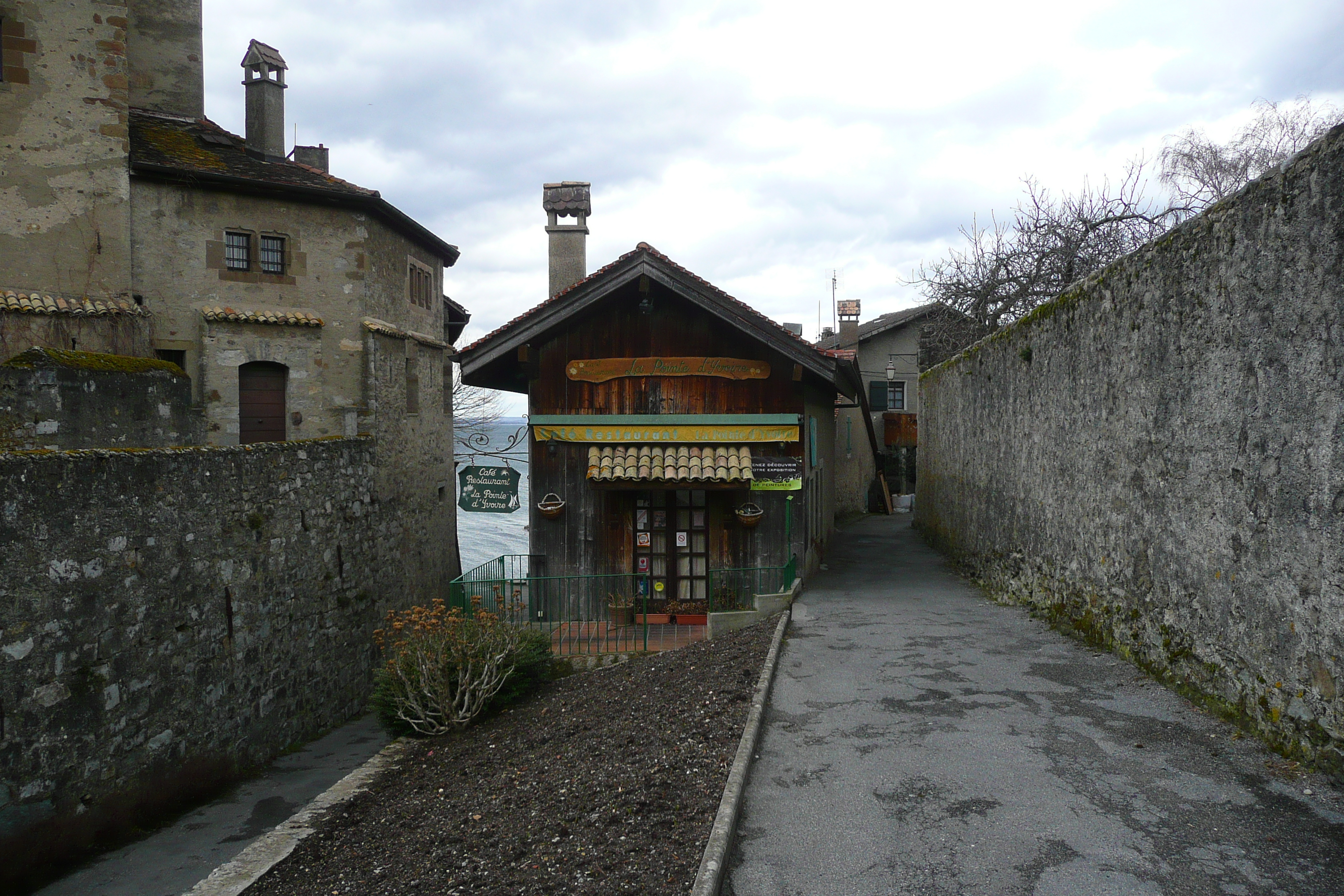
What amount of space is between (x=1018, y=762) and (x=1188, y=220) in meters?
4.67

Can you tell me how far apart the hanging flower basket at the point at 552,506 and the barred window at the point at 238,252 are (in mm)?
8425

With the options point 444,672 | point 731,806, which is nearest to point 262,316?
point 444,672

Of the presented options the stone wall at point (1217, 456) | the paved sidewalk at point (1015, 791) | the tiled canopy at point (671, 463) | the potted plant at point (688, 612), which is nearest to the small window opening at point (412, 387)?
the tiled canopy at point (671, 463)

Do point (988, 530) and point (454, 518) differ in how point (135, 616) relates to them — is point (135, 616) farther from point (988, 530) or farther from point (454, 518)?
point (454, 518)

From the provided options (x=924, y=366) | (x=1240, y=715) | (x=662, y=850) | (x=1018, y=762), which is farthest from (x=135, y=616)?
(x=924, y=366)

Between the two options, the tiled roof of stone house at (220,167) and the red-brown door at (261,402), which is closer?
the tiled roof of stone house at (220,167)

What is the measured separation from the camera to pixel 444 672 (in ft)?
31.2

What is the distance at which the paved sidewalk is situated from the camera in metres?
4.66

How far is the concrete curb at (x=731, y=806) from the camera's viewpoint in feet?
15.1

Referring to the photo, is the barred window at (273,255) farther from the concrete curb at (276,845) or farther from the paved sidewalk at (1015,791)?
the paved sidewalk at (1015,791)

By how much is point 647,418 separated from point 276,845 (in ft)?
24.0

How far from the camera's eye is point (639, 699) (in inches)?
345

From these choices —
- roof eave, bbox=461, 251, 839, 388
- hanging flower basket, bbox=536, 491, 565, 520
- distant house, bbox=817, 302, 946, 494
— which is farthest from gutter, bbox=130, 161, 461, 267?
distant house, bbox=817, 302, 946, 494

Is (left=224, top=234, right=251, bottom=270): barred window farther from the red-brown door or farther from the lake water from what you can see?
the lake water
